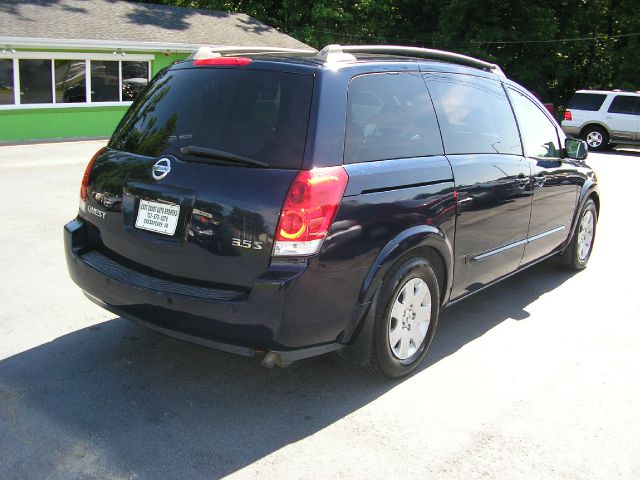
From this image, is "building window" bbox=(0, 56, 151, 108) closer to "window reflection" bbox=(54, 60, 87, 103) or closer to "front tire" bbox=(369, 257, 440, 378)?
"window reflection" bbox=(54, 60, 87, 103)

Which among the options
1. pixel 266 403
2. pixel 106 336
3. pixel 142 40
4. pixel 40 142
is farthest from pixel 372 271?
pixel 142 40

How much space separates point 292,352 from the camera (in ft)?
11.0

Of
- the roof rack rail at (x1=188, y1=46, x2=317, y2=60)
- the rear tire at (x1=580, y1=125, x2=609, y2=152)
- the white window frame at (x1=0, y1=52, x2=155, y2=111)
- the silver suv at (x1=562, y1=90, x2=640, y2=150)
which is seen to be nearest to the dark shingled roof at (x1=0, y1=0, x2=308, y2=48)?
the white window frame at (x1=0, y1=52, x2=155, y2=111)

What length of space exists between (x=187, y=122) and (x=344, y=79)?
0.89 meters

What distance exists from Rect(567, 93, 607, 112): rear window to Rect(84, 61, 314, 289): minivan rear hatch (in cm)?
1947

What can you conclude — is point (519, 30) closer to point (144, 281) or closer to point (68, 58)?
point (68, 58)

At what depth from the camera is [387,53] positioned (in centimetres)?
431

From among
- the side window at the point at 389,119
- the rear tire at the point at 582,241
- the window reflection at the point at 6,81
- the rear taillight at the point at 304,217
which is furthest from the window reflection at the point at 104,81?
the rear taillight at the point at 304,217

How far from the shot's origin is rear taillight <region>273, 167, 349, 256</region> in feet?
10.7

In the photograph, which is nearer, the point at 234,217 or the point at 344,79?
the point at 234,217

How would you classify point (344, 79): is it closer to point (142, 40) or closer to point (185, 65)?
point (185, 65)

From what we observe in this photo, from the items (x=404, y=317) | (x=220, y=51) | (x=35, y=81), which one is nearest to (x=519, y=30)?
(x=35, y=81)

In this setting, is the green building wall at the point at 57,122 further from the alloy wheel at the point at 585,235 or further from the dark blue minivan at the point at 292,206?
the dark blue minivan at the point at 292,206

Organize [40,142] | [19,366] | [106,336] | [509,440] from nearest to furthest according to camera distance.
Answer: [509,440], [19,366], [106,336], [40,142]
